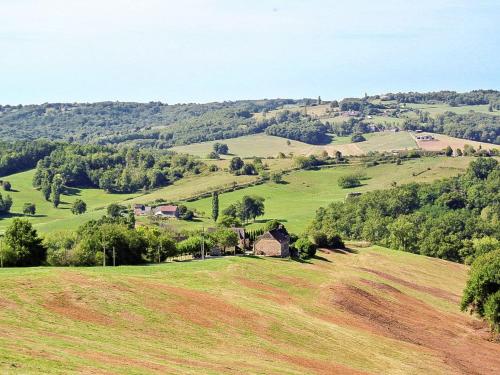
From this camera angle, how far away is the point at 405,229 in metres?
162

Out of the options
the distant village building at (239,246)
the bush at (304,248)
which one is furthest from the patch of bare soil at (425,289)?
the distant village building at (239,246)

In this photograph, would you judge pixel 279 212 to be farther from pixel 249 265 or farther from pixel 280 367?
pixel 280 367

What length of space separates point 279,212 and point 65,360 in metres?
158

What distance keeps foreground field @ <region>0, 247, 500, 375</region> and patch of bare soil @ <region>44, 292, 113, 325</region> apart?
0.51ft

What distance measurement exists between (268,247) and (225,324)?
5367 centimetres

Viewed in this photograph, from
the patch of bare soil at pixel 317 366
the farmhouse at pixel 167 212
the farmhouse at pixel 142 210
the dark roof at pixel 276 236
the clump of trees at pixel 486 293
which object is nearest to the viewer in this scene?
the patch of bare soil at pixel 317 366

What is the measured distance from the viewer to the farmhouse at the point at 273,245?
11350 cm

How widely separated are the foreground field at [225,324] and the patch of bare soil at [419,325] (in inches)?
7.5

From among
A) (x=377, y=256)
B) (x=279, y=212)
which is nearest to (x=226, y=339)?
(x=377, y=256)

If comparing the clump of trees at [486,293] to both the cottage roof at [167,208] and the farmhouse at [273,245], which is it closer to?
the farmhouse at [273,245]

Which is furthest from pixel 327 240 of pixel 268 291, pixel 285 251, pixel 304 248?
pixel 268 291

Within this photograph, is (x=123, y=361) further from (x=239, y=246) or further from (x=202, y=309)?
(x=239, y=246)

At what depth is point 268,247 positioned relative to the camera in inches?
4491

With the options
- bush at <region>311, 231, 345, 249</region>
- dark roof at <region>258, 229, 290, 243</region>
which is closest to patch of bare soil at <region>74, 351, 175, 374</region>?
dark roof at <region>258, 229, 290, 243</region>
